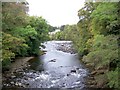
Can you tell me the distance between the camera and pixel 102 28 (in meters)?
11.3

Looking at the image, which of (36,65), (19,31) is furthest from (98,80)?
(19,31)

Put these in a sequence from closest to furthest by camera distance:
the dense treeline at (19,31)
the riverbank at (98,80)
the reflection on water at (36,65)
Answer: the riverbank at (98,80) → the dense treeline at (19,31) → the reflection on water at (36,65)

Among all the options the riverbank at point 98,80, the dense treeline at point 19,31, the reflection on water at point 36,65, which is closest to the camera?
the riverbank at point 98,80

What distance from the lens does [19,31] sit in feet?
65.7

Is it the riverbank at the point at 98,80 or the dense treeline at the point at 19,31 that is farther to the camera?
the dense treeline at the point at 19,31

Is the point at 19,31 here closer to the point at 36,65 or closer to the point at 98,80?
the point at 36,65

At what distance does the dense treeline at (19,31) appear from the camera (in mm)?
12834

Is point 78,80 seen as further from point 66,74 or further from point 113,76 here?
point 113,76

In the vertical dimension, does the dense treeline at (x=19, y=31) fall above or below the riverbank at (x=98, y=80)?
above

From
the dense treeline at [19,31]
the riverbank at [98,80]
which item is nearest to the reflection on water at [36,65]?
the dense treeline at [19,31]

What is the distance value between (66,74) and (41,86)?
10.5 ft

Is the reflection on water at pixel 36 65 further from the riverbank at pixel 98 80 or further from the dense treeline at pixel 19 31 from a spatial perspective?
the riverbank at pixel 98 80

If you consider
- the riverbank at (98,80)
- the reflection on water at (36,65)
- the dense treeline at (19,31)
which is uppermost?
the dense treeline at (19,31)

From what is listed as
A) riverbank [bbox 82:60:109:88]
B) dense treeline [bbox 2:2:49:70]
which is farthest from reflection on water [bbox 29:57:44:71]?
riverbank [bbox 82:60:109:88]
